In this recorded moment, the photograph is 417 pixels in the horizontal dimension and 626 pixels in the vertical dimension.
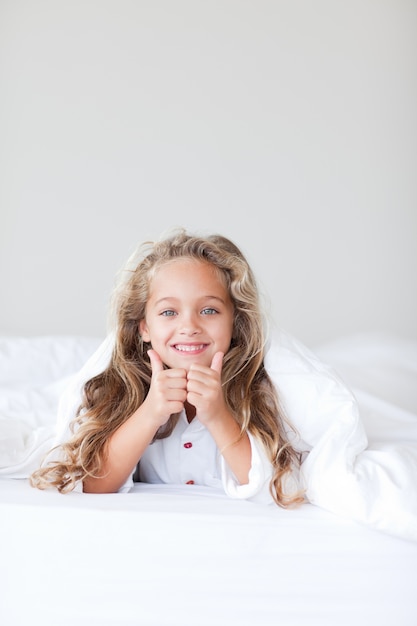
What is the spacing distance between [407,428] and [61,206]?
6.11ft

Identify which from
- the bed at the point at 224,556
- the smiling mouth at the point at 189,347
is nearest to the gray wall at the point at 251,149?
the smiling mouth at the point at 189,347

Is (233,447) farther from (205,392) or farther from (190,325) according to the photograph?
(190,325)

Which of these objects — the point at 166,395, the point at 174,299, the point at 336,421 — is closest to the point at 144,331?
the point at 174,299

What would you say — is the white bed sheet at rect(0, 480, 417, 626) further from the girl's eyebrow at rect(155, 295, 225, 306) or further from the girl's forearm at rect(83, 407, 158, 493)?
the girl's eyebrow at rect(155, 295, 225, 306)

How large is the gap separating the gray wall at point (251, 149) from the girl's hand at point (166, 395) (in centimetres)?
160

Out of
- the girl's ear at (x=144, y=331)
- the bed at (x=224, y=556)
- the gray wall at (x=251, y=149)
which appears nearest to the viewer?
the bed at (x=224, y=556)

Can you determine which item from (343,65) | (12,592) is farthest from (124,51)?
(12,592)

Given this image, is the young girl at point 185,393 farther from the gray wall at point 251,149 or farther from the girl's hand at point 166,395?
the gray wall at point 251,149

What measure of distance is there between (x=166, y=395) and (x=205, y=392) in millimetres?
74

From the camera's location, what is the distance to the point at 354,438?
1.28 metres

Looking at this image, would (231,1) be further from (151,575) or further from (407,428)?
(151,575)

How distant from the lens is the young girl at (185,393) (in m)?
1.34

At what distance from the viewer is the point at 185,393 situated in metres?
1.36

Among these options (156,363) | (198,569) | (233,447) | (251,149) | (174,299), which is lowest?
(198,569)
